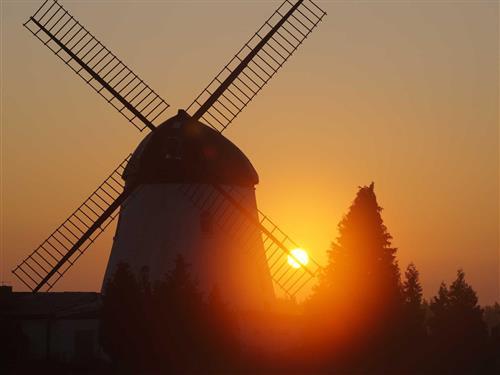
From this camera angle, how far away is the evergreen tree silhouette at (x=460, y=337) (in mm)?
44219

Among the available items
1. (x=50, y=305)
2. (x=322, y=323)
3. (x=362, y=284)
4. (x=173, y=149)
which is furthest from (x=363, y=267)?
(x=50, y=305)

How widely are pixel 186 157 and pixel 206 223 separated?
2854 millimetres

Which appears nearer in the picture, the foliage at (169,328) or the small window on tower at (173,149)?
the foliage at (169,328)

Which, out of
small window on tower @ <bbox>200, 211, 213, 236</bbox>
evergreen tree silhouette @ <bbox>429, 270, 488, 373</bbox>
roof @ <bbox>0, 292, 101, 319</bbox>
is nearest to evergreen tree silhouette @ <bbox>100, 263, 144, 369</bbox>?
small window on tower @ <bbox>200, 211, 213, 236</bbox>

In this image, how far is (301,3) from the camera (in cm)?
4800

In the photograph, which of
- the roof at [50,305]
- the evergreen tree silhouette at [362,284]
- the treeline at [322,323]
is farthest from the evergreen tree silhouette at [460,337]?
the roof at [50,305]

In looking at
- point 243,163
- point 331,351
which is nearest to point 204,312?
point 331,351

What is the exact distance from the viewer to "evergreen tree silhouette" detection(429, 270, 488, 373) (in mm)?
44219

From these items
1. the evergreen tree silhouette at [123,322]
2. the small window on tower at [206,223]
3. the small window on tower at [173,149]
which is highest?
the small window on tower at [173,149]

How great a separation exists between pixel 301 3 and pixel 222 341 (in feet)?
47.0

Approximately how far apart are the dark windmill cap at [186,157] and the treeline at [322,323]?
169 inches

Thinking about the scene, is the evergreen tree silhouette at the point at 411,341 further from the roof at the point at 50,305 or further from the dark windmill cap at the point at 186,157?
the roof at the point at 50,305

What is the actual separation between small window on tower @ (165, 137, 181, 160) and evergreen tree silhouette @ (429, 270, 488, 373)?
11.4 m

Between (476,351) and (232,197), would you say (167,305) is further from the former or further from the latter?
(476,351)
